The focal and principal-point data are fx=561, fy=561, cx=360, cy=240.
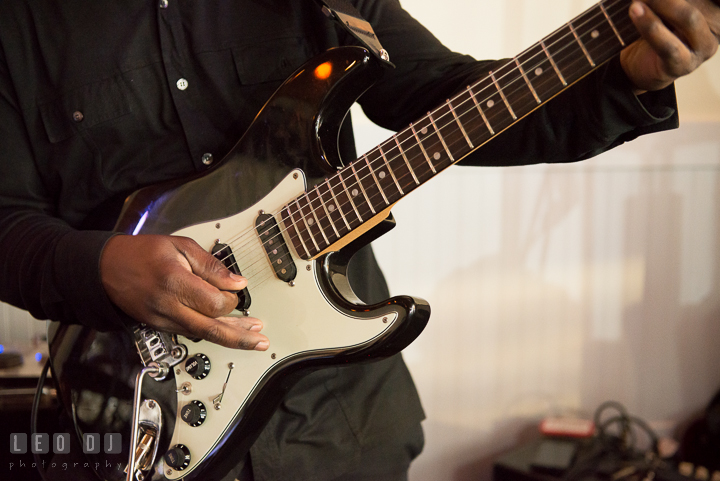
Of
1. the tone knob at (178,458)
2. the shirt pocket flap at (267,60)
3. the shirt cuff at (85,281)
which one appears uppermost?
the shirt pocket flap at (267,60)

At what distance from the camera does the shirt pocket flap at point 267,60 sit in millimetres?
963

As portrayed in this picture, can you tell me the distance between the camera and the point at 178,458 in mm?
850

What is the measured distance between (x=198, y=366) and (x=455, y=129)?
0.52 m

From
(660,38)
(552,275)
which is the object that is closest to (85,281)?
(660,38)

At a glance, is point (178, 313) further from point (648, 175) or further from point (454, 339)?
point (648, 175)

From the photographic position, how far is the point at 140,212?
2.99 ft

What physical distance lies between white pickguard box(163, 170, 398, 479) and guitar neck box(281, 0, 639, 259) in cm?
4

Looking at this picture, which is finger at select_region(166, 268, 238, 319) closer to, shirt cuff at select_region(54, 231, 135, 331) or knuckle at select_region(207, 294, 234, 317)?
knuckle at select_region(207, 294, 234, 317)

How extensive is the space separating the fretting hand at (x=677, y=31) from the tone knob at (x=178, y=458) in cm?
83

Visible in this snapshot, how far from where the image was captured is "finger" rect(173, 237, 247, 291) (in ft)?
2.55

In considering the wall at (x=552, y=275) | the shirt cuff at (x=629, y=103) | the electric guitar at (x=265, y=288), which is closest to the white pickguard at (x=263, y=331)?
the electric guitar at (x=265, y=288)

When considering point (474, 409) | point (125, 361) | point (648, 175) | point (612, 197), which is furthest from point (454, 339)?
point (125, 361)

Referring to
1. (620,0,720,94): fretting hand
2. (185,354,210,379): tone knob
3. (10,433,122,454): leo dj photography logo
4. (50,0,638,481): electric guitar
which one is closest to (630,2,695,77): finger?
(620,0,720,94): fretting hand

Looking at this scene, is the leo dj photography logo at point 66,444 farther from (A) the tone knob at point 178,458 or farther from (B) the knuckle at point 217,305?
(B) the knuckle at point 217,305
